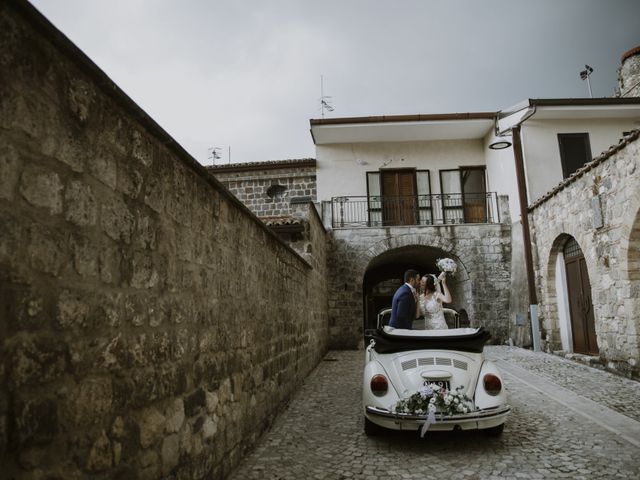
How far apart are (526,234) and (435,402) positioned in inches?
343

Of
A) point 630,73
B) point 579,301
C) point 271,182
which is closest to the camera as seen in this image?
point 579,301

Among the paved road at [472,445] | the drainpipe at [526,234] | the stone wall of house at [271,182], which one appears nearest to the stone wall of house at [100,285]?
the paved road at [472,445]

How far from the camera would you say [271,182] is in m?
15.0

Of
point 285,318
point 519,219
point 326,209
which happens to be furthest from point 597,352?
point 326,209

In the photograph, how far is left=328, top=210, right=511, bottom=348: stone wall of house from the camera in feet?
41.3

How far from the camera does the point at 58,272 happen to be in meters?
1.52

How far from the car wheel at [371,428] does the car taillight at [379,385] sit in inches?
15.4

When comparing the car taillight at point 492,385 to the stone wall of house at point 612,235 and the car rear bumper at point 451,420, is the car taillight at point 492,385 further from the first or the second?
the stone wall of house at point 612,235

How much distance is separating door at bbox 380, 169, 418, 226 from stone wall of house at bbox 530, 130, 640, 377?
564 cm

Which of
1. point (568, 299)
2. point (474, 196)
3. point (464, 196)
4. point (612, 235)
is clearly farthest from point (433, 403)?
point (474, 196)

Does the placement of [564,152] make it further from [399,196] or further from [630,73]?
[630,73]

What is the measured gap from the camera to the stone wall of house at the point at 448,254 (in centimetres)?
1259

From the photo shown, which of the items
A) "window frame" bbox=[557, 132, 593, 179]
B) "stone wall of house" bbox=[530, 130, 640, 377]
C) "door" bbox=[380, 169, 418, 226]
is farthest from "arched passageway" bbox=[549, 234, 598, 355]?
"door" bbox=[380, 169, 418, 226]

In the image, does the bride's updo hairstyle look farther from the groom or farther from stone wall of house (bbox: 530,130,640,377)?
stone wall of house (bbox: 530,130,640,377)
